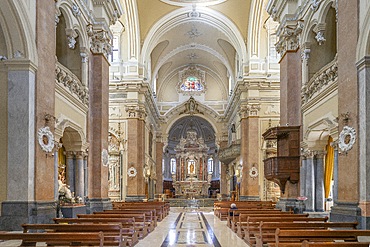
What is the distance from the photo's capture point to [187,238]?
11648 millimetres

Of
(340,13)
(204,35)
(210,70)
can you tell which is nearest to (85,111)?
(340,13)

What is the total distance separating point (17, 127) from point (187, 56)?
2834 cm

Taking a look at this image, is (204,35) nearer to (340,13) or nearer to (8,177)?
(340,13)

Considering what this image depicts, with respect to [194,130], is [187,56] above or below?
above

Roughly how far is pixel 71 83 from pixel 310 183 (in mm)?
7907

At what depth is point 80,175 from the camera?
1394cm

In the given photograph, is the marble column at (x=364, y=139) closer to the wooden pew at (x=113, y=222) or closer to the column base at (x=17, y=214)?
the wooden pew at (x=113, y=222)

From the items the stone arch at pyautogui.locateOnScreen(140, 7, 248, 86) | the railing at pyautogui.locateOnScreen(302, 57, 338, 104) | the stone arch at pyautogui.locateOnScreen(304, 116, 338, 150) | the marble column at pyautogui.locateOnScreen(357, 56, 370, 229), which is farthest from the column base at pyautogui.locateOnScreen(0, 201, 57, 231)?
the stone arch at pyautogui.locateOnScreen(140, 7, 248, 86)

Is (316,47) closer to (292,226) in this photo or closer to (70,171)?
(292,226)

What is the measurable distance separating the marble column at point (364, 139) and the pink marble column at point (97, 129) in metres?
8.80

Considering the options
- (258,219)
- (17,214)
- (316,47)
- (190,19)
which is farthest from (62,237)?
(190,19)

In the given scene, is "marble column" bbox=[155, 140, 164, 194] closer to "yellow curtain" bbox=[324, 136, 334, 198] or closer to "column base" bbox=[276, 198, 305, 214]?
"column base" bbox=[276, 198, 305, 214]

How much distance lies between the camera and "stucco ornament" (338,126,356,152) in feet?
31.3

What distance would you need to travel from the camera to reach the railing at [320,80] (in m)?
11.6
